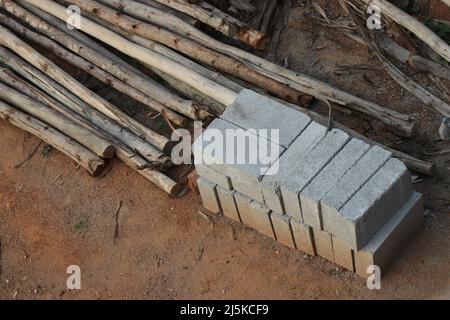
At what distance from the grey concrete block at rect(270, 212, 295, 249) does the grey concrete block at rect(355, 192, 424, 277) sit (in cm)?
72

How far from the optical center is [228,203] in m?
9.09

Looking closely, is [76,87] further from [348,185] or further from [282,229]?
[348,185]

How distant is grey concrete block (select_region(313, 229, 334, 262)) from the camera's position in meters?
8.48

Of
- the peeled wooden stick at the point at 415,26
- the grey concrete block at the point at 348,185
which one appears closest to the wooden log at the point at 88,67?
the grey concrete block at the point at 348,185

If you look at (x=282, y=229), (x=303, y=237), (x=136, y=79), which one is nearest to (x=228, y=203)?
(x=282, y=229)

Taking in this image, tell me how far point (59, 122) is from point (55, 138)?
207 millimetres

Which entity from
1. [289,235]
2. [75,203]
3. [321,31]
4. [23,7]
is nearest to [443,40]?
[321,31]

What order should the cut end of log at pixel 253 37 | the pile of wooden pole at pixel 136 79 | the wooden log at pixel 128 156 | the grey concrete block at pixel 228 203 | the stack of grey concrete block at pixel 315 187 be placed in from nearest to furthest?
1. the stack of grey concrete block at pixel 315 187
2. the grey concrete block at pixel 228 203
3. the wooden log at pixel 128 156
4. the pile of wooden pole at pixel 136 79
5. the cut end of log at pixel 253 37

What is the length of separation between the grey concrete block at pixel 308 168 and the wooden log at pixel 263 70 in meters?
0.96

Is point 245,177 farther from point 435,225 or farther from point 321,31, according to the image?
point 321,31

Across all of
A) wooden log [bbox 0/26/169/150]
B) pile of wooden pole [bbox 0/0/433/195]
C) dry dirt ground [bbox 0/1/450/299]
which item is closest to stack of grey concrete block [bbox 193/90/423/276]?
dry dirt ground [bbox 0/1/450/299]

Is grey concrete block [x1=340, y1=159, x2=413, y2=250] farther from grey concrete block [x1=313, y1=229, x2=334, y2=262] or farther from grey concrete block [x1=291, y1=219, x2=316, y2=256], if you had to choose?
grey concrete block [x1=291, y1=219, x2=316, y2=256]

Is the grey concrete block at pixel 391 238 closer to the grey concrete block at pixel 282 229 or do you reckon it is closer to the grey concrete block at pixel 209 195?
the grey concrete block at pixel 282 229

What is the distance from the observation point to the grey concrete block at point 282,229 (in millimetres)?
8664
